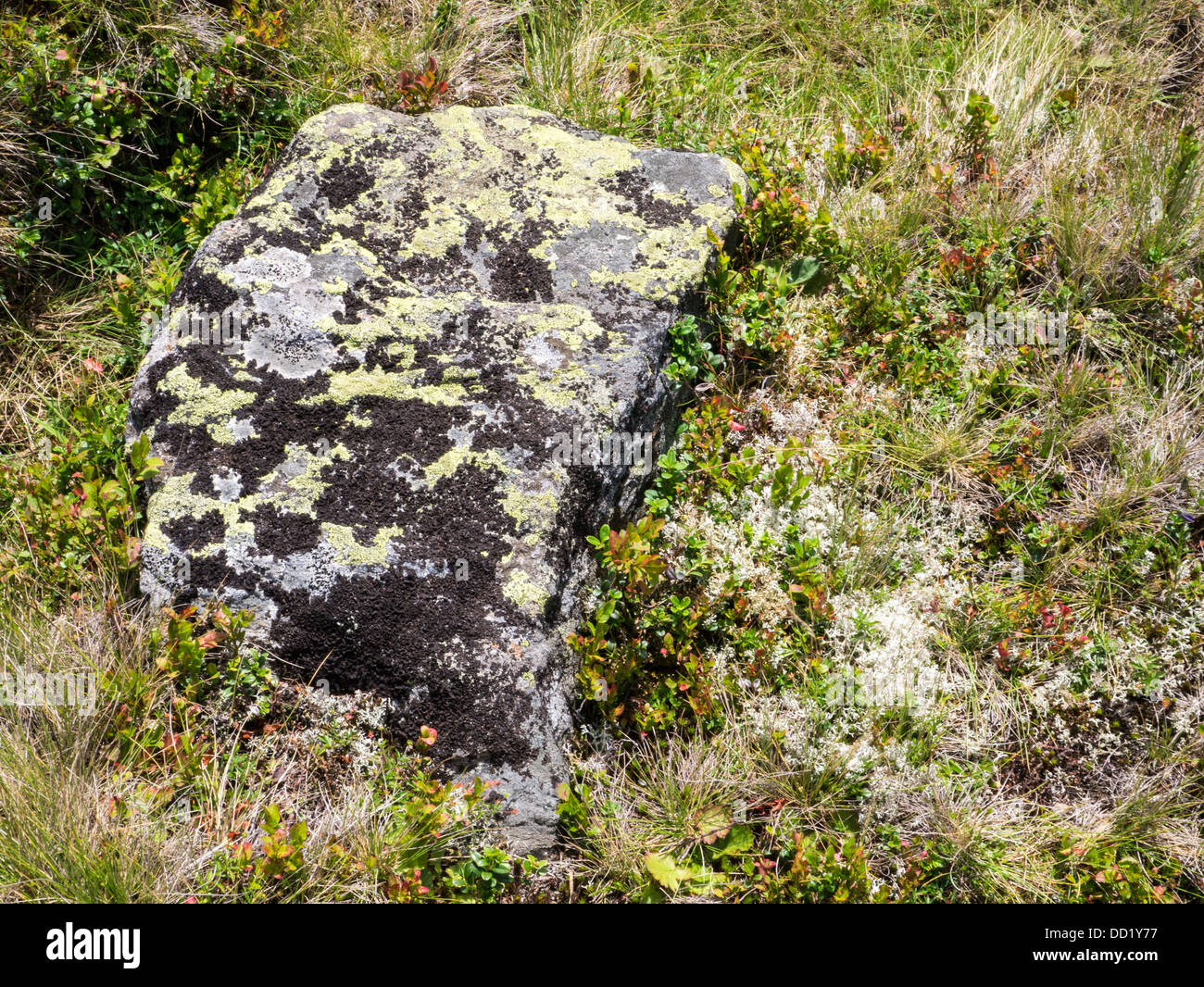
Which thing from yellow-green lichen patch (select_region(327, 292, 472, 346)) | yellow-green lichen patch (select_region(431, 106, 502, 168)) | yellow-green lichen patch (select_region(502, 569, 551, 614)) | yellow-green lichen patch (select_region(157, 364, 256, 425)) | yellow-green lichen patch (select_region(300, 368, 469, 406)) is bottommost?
yellow-green lichen patch (select_region(502, 569, 551, 614))

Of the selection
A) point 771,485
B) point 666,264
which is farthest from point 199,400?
point 771,485

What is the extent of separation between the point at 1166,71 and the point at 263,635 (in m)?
6.88

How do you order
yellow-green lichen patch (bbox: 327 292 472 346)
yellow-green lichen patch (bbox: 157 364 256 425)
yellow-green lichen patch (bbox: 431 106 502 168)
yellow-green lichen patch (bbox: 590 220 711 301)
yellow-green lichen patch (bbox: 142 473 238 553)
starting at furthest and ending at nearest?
yellow-green lichen patch (bbox: 431 106 502 168) < yellow-green lichen patch (bbox: 590 220 711 301) < yellow-green lichen patch (bbox: 327 292 472 346) < yellow-green lichen patch (bbox: 157 364 256 425) < yellow-green lichen patch (bbox: 142 473 238 553)

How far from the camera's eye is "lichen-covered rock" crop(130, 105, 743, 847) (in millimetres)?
3391

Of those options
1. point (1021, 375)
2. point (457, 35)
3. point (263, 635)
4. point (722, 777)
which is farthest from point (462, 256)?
point (1021, 375)

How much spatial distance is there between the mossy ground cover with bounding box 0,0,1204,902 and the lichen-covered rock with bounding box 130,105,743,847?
0.22 metres

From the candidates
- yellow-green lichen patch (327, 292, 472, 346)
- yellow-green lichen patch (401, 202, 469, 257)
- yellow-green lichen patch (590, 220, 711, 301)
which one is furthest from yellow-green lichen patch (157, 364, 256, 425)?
yellow-green lichen patch (590, 220, 711, 301)

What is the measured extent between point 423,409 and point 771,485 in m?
1.92

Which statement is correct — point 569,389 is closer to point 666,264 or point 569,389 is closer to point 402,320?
point 402,320

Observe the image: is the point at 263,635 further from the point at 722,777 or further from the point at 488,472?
the point at 722,777

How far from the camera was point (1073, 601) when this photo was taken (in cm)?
417

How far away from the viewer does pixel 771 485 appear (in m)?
4.41

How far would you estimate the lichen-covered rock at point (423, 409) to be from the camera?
3391 millimetres

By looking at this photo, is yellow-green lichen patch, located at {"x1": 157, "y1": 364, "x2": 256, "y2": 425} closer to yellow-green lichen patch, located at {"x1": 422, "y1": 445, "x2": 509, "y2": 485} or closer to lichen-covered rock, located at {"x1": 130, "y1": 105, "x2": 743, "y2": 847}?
lichen-covered rock, located at {"x1": 130, "y1": 105, "x2": 743, "y2": 847}
